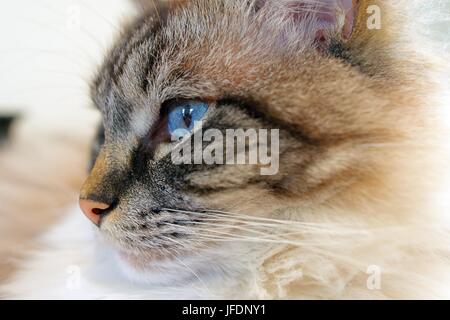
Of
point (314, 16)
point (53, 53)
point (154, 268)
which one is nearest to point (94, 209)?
point (154, 268)

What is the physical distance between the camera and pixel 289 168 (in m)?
0.78

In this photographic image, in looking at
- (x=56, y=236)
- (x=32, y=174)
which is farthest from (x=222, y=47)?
(x=32, y=174)

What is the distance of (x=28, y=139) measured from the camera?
1.50 metres

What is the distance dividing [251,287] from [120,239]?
22cm

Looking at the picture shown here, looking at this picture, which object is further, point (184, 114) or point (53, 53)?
point (53, 53)

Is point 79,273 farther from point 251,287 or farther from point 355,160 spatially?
point 355,160

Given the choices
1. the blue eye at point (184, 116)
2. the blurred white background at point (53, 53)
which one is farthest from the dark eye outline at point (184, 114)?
the blurred white background at point (53, 53)

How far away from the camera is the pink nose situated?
2.77 feet

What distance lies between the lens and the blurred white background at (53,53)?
1178 millimetres

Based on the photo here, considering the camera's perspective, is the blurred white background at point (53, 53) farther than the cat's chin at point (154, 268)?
Yes

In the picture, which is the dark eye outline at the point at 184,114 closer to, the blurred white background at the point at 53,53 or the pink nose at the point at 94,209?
the pink nose at the point at 94,209

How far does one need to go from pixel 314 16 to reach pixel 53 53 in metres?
0.73

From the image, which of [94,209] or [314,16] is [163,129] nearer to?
[94,209]

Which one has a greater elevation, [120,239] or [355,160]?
[355,160]
